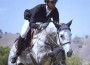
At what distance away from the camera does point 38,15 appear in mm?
13289

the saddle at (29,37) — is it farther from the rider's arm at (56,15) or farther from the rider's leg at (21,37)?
the rider's arm at (56,15)

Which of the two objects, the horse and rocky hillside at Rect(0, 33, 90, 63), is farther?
rocky hillside at Rect(0, 33, 90, 63)

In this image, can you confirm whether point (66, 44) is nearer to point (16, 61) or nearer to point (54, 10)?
point (54, 10)

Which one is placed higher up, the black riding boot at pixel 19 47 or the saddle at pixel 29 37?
the saddle at pixel 29 37

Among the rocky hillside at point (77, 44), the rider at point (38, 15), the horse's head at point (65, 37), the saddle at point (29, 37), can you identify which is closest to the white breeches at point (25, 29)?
the rider at point (38, 15)

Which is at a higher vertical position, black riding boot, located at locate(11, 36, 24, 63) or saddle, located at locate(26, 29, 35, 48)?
saddle, located at locate(26, 29, 35, 48)

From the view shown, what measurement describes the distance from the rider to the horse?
394 mm

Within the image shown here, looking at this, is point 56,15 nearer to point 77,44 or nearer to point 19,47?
point 19,47

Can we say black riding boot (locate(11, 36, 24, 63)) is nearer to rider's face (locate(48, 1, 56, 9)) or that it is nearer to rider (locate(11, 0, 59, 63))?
rider (locate(11, 0, 59, 63))

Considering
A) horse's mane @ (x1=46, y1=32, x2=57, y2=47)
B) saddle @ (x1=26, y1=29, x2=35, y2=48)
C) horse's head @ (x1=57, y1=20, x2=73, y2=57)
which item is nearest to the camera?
horse's head @ (x1=57, y1=20, x2=73, y2=57)

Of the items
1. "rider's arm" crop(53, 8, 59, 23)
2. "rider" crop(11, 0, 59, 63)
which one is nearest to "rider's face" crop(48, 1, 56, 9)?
"rider" crop(11, 0, 59, 63)

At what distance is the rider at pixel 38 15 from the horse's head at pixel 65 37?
0.85 meters

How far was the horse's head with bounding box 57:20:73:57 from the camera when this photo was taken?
11.9 metres

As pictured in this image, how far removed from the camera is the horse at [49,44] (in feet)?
40.8
